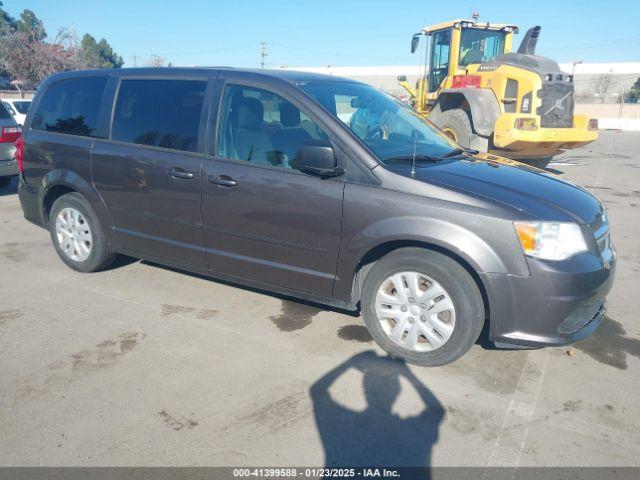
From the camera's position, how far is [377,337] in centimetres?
350

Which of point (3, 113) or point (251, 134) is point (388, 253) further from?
point (3, 113)

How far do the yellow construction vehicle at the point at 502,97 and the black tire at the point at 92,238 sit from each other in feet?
23.8

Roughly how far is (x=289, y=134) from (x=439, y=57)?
9384 millimetres

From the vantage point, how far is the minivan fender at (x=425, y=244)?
3.00 meters

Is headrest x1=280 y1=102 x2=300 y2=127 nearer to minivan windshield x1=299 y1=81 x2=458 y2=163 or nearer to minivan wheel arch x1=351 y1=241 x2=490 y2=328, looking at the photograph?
minivan windshield x1=299 y1=81 x2=458 y2=163

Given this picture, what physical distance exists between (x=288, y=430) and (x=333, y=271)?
3.91ft

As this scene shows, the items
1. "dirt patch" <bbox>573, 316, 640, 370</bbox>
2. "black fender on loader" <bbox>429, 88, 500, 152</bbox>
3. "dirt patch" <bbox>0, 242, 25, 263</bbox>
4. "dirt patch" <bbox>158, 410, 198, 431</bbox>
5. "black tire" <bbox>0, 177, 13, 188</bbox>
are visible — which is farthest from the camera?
"black fender on loader" <bbox>429, 88, 500, 152</bbox>

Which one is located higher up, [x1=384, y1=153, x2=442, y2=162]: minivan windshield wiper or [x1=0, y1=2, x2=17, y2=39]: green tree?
[x1=0, y1=2, x2=17, y2=39]: green tree

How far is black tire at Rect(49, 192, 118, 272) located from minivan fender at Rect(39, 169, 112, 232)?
0.07m

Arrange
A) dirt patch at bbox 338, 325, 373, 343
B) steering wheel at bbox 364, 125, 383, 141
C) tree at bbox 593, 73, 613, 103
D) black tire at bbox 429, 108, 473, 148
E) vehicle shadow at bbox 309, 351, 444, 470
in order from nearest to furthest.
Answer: vehicle shadow at bbox 309, 351, 444, 470 < steering wheel at bbox 364, 125, 383, 141 < dirt patch at bbox 338, 325, 373, 343 < black tire at bbox 429, 108, 473, 148 < tree at bbox 593, 73, 613, 103

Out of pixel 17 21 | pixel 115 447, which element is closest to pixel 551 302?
pixel 115 447

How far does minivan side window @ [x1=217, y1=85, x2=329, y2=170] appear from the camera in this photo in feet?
12.0

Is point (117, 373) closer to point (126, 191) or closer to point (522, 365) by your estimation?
point (126, 191)

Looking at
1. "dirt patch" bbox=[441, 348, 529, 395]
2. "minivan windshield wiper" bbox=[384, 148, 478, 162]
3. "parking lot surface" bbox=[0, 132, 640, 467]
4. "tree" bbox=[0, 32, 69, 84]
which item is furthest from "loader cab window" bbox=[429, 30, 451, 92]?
"tree" bbox=[0, 32, 69, 84]
